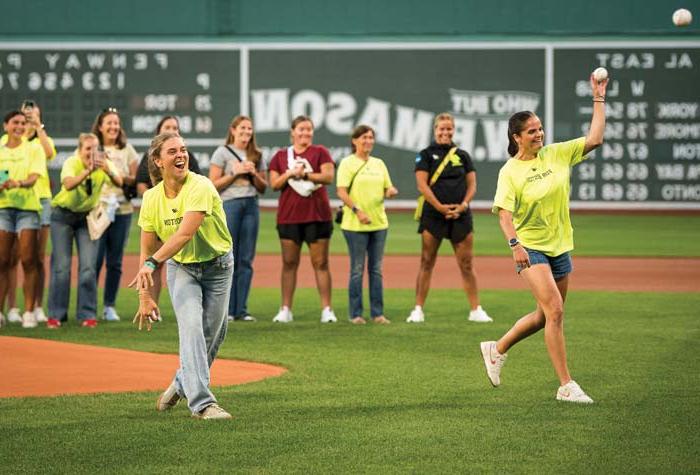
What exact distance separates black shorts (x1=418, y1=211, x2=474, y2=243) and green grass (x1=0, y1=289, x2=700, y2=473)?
3.81 feet

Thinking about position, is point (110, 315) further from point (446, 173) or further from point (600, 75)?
point (600, 75)

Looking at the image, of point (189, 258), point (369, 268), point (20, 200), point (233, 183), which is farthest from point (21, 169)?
point (189, 258)

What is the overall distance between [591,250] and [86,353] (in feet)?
45.9

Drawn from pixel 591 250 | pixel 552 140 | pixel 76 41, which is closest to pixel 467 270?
pixel 591 250

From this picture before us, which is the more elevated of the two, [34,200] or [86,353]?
[34,200]

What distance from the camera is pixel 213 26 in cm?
3112

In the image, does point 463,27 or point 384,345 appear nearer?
point 384,345

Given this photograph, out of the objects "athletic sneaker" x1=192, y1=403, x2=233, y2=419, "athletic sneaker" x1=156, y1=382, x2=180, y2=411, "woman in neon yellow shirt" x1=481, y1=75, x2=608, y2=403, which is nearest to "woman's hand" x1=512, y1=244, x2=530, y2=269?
"woman in neon yellow shirt" x1=481, y1=75, x2=608, y2=403

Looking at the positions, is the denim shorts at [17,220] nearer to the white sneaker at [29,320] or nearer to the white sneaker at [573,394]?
the white sneaker at [29,320]

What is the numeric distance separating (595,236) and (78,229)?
15.1m

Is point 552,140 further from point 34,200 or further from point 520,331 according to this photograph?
point 520,331

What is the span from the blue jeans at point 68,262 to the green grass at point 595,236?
9988mm

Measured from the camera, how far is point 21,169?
12797mm

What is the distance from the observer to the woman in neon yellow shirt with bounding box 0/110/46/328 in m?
12.8
